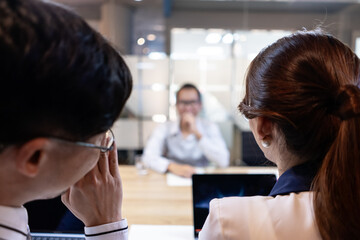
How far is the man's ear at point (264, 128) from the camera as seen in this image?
643 millimetres

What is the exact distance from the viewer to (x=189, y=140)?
2.61m

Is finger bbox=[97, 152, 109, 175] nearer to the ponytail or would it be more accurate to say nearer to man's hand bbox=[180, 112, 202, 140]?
the ponytail

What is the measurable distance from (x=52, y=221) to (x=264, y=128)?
30.3 inches

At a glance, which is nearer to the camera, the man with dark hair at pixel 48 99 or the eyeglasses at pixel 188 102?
the man with dark hair at pixel 48 99

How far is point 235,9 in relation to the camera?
160 inches

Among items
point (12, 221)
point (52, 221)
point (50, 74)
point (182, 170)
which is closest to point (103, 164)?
point (12, 221)

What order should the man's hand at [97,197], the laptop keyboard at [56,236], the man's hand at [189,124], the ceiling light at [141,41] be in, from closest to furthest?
the man's hand at [97,197], the laptop keyboard at [56,236], the man's hand at [189,124], the ceiling light at [141,41]

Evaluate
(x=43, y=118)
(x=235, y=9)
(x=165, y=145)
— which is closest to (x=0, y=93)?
(x=43, y=118)

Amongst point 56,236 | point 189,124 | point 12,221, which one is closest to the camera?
point 12,221

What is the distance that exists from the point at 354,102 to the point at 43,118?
535mm

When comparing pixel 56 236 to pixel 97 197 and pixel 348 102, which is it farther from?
pixel 348 102

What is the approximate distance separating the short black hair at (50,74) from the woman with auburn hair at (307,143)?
0.35 meters

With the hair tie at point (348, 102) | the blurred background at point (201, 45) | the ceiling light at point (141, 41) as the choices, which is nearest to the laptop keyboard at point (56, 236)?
the hair tie at point (348, 102)

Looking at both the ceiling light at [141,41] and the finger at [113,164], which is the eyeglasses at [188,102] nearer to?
the ceiling light at [141,41]
